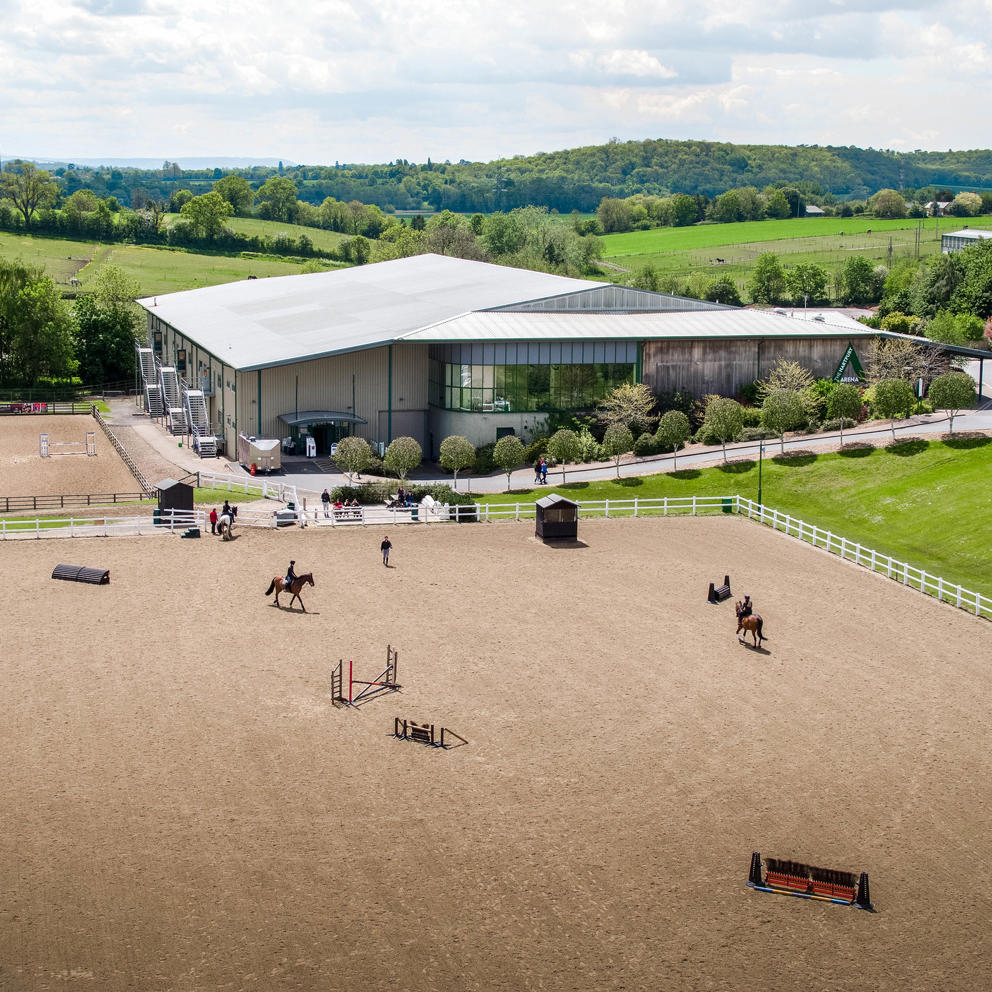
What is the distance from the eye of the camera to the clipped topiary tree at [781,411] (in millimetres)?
69000

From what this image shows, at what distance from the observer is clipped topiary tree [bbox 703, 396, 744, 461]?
70.1 meters

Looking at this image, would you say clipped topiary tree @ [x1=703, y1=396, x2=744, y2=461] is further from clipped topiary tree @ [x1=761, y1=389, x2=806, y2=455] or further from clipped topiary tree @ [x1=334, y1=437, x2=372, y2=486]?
clipped topiary tree @ [x1=334, y1=437, x2=372, y2=486]

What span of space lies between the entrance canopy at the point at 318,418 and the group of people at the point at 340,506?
11.0m

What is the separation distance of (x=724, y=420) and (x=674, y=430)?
2863 mm

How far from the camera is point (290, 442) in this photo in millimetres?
70688

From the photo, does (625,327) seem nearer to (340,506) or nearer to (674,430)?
(674,430)

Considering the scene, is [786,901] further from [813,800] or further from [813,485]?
[813,485]

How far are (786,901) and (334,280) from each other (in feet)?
267

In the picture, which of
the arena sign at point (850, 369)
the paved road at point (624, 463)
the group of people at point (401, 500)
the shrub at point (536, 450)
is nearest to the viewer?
the group of people at point (401, 500)

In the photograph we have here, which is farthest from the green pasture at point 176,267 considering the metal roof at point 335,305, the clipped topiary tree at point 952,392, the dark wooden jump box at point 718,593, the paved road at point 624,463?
the dark wooden jump box at point 718,593

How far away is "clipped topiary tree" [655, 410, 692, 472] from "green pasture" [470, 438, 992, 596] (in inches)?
123

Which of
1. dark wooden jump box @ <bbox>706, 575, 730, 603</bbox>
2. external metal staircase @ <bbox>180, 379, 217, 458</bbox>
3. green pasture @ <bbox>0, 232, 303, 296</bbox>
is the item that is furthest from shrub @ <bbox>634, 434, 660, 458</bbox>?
green pasture @ <bbox>0, 232, 303, 296</bbox>

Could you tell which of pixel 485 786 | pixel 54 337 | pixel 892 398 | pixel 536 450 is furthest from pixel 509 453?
pixel 54 337

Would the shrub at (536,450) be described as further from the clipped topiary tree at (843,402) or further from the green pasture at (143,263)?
the green pasture at (143,263)
